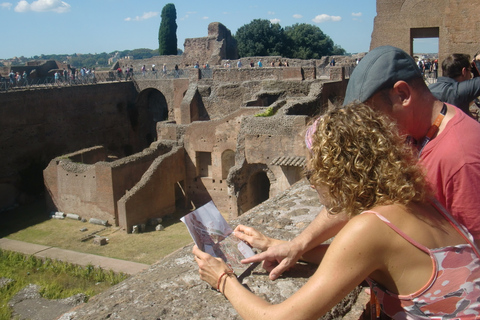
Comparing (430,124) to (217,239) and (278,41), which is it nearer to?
(217,239)

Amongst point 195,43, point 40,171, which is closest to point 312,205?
point 40,171

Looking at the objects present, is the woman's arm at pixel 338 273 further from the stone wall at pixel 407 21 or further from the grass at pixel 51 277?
the grass at pixel 51 277

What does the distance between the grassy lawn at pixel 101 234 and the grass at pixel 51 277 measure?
121 centimetres

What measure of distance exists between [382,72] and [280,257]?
1.13 metres

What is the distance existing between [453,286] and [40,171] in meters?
20.5

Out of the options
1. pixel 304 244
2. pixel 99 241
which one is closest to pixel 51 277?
pixel 99 241

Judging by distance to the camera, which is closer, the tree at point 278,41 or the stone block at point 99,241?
the stone block at point 99,241

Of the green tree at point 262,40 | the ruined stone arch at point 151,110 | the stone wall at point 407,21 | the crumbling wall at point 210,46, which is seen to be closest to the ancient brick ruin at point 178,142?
the ruined stone arch at point 151,110

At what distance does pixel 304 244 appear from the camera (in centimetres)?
251

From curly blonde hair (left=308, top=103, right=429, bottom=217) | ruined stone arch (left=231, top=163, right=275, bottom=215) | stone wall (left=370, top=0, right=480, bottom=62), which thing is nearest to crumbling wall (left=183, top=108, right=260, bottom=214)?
ruined stone arch (left=231, top=163, right=275, bottom=215)

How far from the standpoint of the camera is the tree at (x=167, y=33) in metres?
45.1

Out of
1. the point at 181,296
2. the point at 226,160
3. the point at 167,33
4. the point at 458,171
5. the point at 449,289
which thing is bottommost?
the point at 226,160

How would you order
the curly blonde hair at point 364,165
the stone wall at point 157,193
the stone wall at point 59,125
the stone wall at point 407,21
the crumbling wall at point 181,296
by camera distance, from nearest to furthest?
the curly blonde hair at point 364,165, the crumbling wall at point 181,296, the stone wall at point 407,21, the stone wall at point 157,193, the stone wall at point 59,125

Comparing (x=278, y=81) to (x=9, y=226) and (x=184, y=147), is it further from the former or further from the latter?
(x=9, y=226)
